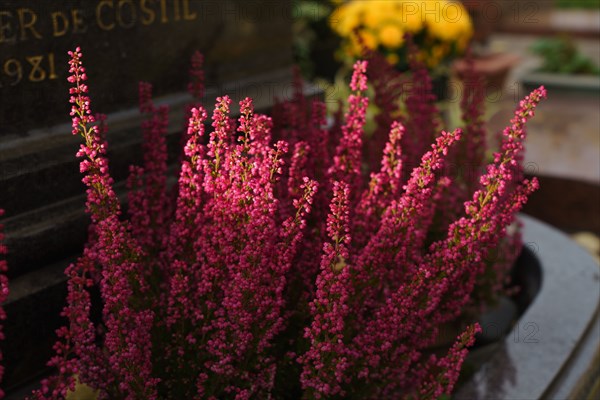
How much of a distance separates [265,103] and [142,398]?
181 cm

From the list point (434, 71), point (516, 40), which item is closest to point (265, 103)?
point (434, 71)

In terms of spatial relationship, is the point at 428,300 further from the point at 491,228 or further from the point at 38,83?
the point at 38,83

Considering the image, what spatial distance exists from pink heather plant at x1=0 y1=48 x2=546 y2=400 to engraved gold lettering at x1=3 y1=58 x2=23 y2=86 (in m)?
0.40

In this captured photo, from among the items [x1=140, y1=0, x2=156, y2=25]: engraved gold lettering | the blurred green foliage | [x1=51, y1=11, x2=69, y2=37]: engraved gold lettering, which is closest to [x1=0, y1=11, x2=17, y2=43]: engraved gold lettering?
[x1=51, y1=11, x2=69, y2=37]: engraved gold lettering

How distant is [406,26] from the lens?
6.27 m

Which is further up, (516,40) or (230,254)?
(230,254)

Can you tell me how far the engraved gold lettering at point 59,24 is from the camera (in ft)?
8.34

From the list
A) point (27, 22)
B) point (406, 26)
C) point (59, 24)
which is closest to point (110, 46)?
point (59, 24)

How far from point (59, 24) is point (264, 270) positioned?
120 cm

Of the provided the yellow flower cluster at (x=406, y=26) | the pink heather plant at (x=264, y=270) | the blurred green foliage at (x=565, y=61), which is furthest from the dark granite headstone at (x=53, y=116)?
the blurred green foliage at (x=565, y=61)

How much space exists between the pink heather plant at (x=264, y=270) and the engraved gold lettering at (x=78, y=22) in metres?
0.41

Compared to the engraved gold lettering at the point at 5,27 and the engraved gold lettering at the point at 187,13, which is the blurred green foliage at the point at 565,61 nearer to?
the engraved gold lettering at the point at 187,13

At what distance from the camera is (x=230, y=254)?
191 cm

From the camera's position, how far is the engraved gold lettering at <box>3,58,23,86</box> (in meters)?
2.44
